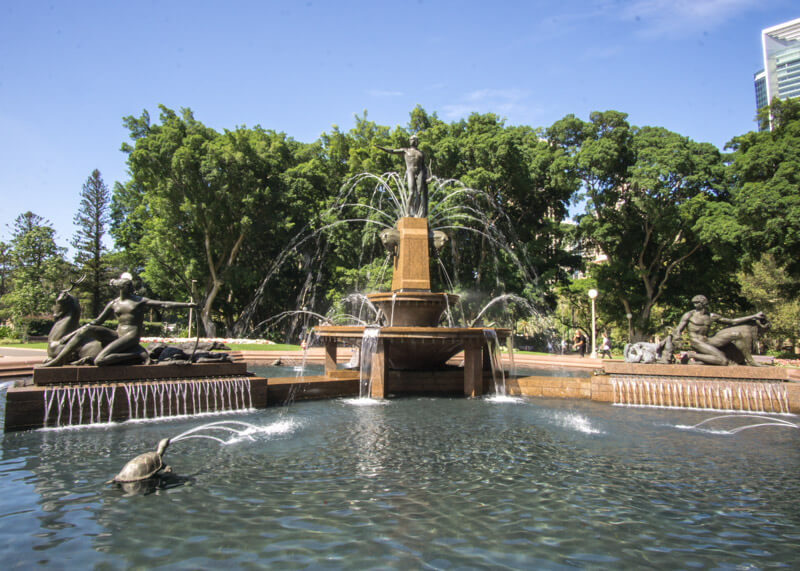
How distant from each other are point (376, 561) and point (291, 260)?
38332mm

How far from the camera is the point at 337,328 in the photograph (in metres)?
12.8

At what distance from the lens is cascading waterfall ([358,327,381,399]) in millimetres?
12352

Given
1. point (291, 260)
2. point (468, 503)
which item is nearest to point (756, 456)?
point (468, 503)

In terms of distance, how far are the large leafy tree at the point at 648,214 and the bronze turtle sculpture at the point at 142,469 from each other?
2853 cm

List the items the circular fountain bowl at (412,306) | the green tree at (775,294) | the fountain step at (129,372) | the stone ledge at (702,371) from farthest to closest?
the green tree at (775,294)
the circular fountain bowl at (412,306)
the stone ledge at (702,371)
the fountain step at (129,372)

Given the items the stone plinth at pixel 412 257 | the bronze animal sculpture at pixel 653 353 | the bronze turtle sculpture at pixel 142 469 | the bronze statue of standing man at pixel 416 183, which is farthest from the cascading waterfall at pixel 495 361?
the bronze turtle sculpture at pixel 142 469

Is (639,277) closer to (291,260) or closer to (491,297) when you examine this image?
(491,297)

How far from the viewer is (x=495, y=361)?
13938 mm

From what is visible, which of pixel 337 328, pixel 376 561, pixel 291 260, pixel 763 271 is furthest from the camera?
pixel 291 260

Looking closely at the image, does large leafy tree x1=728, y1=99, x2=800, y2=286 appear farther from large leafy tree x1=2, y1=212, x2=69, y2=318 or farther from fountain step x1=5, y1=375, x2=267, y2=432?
large leafy tree x1=2, y1=212, x2=69, y2=318

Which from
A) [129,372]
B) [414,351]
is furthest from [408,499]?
[414,351]

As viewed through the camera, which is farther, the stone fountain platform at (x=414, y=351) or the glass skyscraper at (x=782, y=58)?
the glass skyscraper at (x=782, y=58)

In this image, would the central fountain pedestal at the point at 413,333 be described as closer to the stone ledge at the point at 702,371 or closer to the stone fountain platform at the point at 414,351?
the stone fountain platform at the point at 414,351

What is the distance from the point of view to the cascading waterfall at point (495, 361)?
Result: 42.6 ft
